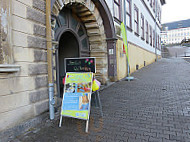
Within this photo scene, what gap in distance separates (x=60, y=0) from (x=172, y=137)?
171 inches

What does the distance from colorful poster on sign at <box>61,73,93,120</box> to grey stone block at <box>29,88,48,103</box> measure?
0.59 meters

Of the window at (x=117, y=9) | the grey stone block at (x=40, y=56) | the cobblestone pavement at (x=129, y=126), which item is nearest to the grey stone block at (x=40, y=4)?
the grey stone block at (x=40, y=56)

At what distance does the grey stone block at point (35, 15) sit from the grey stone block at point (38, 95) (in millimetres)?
1631

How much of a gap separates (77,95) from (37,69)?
110 cm

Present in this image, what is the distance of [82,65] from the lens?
146 inches

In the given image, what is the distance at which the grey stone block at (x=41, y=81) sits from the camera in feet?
11.6

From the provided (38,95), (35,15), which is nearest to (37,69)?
(38,95)

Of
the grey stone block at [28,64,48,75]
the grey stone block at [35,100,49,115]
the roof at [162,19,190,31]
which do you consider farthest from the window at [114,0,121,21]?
the roof at [162,19,190,31]

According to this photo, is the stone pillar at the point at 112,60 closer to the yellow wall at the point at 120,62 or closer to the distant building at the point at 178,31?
the yellow wall at the point at 120,62

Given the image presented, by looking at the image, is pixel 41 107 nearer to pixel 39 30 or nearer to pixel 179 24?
pixel 39 30

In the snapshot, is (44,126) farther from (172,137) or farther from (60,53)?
(60,53)

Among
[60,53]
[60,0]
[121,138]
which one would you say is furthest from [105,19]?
[121,138]

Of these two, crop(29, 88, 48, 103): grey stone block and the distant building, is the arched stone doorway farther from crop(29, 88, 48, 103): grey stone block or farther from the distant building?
the distant building

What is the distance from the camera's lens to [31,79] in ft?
11.1
